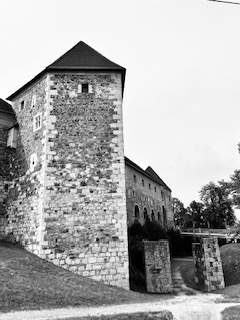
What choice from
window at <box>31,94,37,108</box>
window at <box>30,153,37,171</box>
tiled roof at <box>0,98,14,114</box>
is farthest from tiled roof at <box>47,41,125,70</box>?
window at <box>30,153,37,171</box>

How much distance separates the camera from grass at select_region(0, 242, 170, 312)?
7953 millimetres

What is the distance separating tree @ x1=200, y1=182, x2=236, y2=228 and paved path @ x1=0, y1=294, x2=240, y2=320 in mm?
42275

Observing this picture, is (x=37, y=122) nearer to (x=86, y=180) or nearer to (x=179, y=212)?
(x=86, y=180)

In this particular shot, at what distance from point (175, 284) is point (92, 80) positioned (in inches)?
443

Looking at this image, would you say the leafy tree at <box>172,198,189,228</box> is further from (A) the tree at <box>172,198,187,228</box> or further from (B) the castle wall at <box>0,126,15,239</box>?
(B) the castle wall at <box>0,126,15,239</box>

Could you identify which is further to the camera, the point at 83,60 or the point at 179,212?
the point at 179,212

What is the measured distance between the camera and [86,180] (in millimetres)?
12625

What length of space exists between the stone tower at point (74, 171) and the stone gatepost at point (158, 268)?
1623 millimetres

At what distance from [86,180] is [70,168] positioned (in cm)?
91

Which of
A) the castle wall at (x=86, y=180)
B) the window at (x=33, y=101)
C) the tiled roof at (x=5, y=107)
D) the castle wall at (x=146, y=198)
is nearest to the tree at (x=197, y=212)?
the castle wall at (x=146, y=198)

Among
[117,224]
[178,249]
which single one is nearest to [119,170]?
[117,224]

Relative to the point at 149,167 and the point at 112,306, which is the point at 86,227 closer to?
the point at 112,306

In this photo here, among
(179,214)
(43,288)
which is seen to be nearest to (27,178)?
(43,288)

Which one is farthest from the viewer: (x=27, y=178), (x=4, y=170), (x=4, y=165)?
(x=4, y=165)
